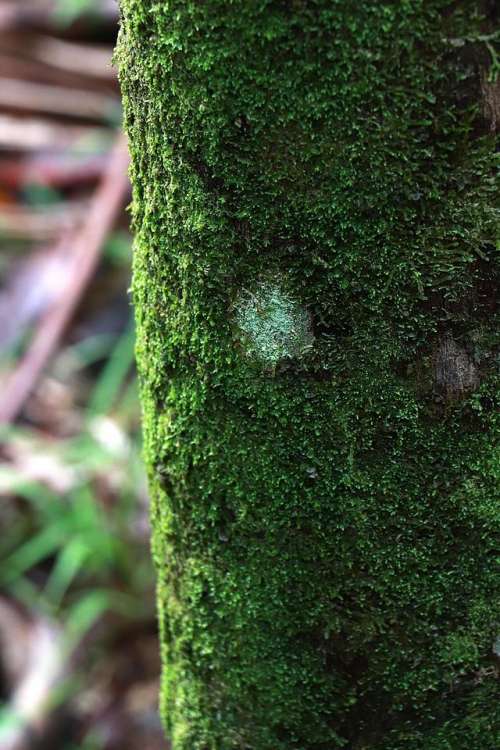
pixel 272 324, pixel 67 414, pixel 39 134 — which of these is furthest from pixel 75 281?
pixel 272 324

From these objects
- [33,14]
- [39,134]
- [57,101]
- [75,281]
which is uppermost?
[33,14]

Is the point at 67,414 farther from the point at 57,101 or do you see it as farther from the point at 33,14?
the point at 33,14

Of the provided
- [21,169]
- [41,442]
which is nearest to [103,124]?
[21,169]

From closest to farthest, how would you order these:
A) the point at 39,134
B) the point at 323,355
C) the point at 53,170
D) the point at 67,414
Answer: the point at 323,355
the point at 67,414
the point at 53,170
the point at 39,134

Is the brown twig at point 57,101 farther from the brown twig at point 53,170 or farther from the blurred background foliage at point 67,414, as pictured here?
the brown twig at point 53,170

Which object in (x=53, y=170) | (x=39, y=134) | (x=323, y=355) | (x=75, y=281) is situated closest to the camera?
(x=323, y=355)

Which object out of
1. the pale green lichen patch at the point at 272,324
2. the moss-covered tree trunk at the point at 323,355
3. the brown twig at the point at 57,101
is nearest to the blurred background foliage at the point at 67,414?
the brown twig at the point at 57,101

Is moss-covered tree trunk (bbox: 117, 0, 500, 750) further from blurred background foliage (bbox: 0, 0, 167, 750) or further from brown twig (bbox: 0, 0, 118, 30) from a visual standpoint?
brown twig (bbox: 0, 0, 118, 30)
